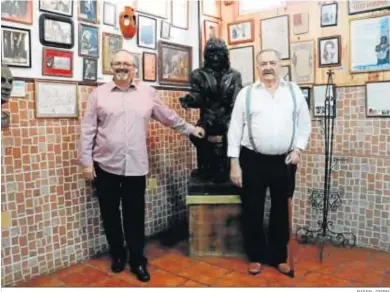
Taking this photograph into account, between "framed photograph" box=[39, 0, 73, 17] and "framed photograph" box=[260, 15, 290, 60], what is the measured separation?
1.51m

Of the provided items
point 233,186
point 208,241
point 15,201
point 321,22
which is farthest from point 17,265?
point 321,22

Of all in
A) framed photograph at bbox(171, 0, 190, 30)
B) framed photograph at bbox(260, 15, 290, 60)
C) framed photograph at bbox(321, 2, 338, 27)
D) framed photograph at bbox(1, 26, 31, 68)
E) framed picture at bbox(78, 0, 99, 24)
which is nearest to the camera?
framed photograph at bbox(1, 26, 31, 68)

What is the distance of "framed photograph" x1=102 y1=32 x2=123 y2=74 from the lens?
2693 millimetres

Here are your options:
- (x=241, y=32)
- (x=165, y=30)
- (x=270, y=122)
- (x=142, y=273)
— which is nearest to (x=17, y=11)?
(x=165, y=30)

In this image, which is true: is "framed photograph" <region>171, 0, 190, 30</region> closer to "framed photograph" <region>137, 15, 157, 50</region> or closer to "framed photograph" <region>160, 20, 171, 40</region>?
"framed photograph" <region>160, 20, 171, 40</region>

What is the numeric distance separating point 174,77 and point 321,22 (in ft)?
3.91

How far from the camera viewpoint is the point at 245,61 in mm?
3318

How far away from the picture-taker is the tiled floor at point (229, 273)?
7.59 ft

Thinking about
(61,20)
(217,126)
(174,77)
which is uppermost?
(61,20)

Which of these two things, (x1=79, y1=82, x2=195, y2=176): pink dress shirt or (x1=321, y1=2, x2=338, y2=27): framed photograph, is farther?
(x1=321, y1=2, x2=338, y2=27): framed photograph

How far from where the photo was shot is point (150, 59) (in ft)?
9.92

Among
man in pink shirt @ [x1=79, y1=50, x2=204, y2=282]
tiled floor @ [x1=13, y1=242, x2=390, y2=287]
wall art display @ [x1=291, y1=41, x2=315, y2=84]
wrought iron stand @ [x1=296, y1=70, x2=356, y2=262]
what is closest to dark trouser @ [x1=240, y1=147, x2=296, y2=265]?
tiled floor @ [x1=13, y1=242, x2=390, y2=287]

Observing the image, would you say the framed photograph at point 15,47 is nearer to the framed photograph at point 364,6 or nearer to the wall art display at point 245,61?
the wall art display at point 245,61

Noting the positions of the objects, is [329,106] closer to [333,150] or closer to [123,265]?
[333,150]
